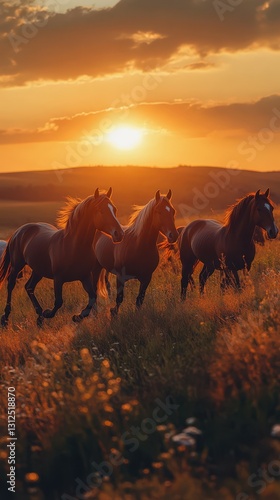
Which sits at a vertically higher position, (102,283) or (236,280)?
(236,280)

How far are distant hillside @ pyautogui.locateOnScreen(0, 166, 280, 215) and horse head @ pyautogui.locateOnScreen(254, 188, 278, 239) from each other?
180ft

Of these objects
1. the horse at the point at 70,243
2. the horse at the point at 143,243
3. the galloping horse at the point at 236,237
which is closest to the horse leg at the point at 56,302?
the horse at the point at 70,243

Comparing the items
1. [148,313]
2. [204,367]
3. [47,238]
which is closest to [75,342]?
[148,313]

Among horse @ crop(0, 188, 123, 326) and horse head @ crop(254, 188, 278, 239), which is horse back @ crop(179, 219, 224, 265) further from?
horse @ crop(0, 188, 123, 326)

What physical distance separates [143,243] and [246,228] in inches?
79.2

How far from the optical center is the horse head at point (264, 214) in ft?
39.2

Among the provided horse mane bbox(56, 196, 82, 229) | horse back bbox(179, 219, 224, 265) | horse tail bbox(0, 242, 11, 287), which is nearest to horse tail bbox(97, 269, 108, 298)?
horse mane bbox(56, 196, 82, 229)

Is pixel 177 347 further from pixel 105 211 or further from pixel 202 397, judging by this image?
pixel 105 211

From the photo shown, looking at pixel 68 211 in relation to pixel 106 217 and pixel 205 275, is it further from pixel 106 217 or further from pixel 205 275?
pixel 205 275

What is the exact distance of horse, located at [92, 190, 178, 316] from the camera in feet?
38.2

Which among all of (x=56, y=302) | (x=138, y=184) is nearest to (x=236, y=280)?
(x=56, y=302)

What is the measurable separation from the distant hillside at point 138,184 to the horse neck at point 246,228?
54601mm

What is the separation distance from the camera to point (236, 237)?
12641 mm

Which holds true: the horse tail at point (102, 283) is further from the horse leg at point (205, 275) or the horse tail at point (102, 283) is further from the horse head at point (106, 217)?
the horse head at point (106, 217)
